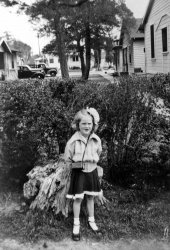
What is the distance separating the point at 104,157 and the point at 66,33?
28674 mm

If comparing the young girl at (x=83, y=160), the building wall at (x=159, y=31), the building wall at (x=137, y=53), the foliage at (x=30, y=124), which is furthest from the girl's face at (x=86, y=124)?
the building wall at (x=137, y=53)

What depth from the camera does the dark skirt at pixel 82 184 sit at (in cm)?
327

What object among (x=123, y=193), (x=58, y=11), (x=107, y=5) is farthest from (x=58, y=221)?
(x=107, y=5)

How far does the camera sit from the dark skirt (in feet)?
10.7

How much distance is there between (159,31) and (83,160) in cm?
1551

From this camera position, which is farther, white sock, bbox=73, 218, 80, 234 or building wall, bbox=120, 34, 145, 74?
building wall, bbox=120, 34, 145, 74

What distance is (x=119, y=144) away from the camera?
13.4 ft

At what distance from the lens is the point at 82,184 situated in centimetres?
329

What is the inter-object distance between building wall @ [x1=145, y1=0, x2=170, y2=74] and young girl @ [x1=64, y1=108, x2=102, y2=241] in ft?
43.9

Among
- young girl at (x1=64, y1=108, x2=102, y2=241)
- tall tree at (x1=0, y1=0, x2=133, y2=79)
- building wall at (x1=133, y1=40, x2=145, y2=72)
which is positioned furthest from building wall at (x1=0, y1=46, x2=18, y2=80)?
young girl at (x1=64, y1=108, x2=102, y2=241)

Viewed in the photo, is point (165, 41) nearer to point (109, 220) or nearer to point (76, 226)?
point (109, 220)

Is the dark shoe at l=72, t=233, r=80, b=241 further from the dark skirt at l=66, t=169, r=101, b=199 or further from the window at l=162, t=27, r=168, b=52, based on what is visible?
the window at l=162, t=27, r=168, b=52

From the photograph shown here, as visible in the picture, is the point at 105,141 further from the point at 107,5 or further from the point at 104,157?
the point at 107,5

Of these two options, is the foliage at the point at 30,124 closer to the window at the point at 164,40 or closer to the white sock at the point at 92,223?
the white sock at the point at 92,223
